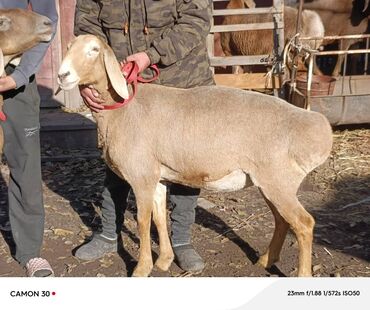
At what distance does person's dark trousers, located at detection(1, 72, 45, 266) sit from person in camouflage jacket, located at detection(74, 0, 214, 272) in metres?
0.37

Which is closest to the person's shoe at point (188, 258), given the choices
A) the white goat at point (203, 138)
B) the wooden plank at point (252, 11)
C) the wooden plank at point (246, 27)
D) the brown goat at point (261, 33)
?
the white goat at point (203, 138)

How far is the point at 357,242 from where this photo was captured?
180 inches

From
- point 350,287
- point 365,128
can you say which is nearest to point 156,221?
point 350,287

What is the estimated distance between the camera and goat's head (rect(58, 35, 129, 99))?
3404mm

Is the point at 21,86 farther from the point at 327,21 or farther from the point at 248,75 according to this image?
the point at 327,21

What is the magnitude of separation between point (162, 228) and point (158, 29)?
1326 mm

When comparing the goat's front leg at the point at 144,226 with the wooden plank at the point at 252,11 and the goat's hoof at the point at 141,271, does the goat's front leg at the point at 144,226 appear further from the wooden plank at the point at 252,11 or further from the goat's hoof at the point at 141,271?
the wooden plank at the point at 252,11

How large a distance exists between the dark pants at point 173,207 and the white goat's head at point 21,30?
1.09 m

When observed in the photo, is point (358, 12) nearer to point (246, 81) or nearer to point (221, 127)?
point (246, 81)

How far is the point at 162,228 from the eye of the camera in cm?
405

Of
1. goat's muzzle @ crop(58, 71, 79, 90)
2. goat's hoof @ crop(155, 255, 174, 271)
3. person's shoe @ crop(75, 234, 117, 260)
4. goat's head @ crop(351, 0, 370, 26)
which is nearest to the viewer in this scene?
goat's muzzle @ crop(58, 71, 79, 90)

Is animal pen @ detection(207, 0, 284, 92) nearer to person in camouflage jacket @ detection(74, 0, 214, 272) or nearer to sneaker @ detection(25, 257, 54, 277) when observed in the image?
person in camouflage jacket @ detection(74, 0, 214, 272)

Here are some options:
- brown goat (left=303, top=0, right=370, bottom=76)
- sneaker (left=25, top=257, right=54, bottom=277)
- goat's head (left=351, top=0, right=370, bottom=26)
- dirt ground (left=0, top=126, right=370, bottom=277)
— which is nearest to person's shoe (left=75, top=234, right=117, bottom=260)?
dirt ground (left=0, top=126, right=370, bottom=277)

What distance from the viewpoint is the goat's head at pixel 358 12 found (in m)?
9.59
